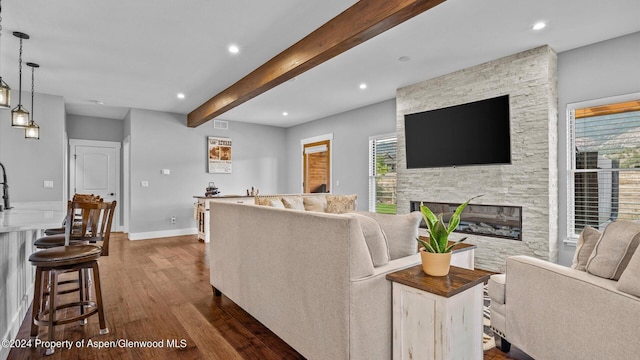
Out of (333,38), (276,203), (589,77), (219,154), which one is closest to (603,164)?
(589,77)

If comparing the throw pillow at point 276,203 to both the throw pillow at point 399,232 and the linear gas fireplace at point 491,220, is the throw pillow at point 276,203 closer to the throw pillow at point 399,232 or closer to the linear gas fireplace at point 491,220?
the throw pillow at point 399,232

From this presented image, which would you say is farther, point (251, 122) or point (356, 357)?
point (251, 122)

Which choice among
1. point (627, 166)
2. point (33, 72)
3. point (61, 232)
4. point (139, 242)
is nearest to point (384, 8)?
point (627, 166)

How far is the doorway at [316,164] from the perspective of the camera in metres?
7.32

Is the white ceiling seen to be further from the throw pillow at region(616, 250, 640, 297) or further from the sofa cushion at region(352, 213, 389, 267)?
the throw pillow at region(616, 250, 640, 297)

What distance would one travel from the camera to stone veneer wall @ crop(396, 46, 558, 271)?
3.59 m

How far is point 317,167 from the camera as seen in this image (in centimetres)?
764

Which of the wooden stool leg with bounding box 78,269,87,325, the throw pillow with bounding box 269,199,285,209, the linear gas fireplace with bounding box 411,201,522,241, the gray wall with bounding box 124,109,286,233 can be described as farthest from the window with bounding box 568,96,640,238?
the gray wall with bounding box 124,109,286,233

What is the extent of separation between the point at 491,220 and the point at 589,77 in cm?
196

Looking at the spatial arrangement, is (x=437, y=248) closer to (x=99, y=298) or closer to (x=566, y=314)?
(x=566, y=314)

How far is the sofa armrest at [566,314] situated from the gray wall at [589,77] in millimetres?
2433

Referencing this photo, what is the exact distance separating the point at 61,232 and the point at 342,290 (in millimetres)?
3420

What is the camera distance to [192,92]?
5289mm

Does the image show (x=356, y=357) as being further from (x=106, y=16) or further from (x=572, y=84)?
(x=572, y=84)
